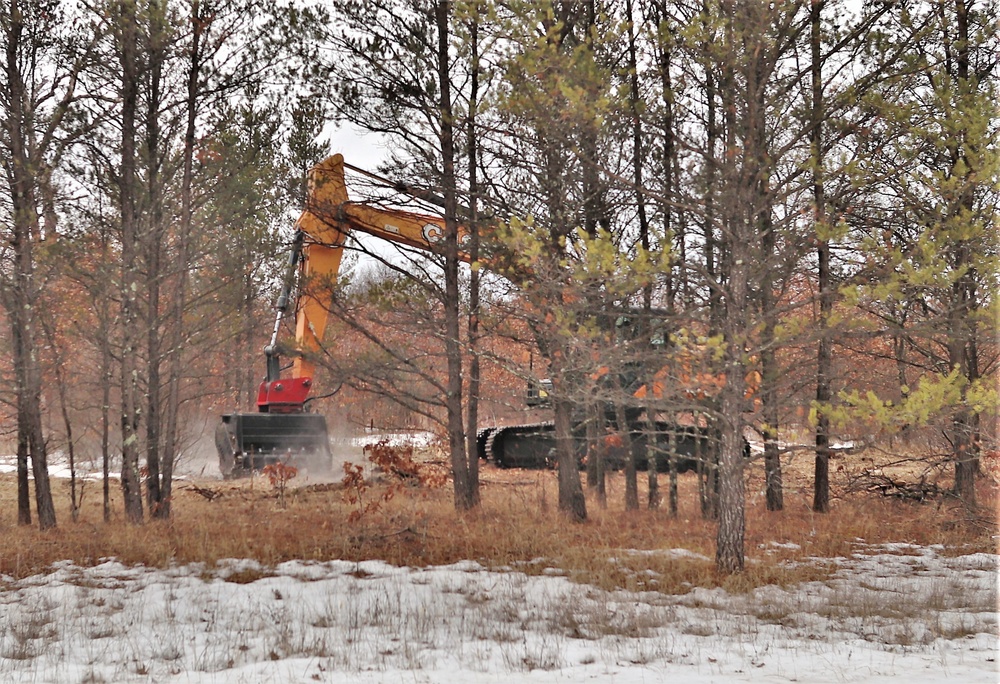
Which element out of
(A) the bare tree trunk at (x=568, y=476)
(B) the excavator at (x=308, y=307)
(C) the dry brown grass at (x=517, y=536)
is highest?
(B) the excavator at (x=308, y=307)

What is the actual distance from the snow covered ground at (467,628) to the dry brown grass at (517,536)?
446mm

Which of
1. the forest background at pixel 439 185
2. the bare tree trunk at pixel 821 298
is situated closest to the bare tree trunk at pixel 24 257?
the forest background at pixel 439 185

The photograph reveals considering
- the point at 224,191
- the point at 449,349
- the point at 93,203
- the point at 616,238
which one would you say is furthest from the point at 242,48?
the point at 616,238

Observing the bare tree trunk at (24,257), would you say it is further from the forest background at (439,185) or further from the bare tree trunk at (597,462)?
the bare tree trunk at (597,462)

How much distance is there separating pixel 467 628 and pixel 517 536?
367cm

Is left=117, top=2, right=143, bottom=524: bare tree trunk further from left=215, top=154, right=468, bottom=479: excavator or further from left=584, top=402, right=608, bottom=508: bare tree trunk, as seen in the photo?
left=584, top=402, right=608, bottom=508: bare tree trunk

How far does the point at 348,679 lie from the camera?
4863 millimetres

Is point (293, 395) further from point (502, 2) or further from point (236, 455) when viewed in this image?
point (502, 2)

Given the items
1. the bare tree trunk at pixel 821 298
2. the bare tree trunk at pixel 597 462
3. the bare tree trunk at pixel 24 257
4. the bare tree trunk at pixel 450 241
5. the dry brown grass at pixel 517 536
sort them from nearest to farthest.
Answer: the dry brown grass at pixel 517 536 → the bare tree trunk at pixel 821 298 → the bare tree trunk at pixel 24 257 → the bare tree trunk at pixel 450 241 → the bare tree trunk at pixel 597 462

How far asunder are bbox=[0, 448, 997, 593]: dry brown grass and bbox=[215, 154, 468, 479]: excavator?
248 cm

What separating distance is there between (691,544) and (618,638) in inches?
156

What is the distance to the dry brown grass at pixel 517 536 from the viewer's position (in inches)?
326

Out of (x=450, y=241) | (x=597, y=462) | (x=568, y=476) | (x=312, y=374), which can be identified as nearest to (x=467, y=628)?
(x=568, y=476)

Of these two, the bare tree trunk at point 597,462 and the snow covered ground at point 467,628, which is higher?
→ the bare tree trunk at point 597,462
